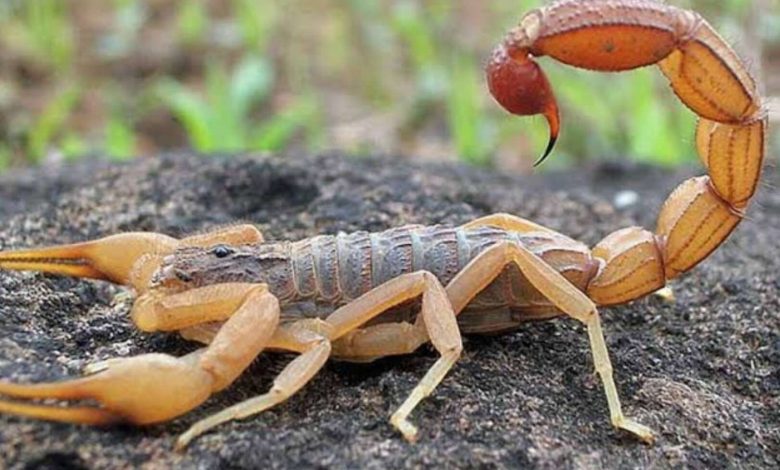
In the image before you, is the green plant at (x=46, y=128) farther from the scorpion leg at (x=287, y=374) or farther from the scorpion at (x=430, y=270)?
the scorpion leg at (x=287, y=374)

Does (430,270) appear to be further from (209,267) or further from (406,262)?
(209,267)

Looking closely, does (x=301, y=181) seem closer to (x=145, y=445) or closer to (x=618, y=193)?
(x=618, y=193)

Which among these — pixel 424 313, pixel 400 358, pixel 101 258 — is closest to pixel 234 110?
pixel 101 258

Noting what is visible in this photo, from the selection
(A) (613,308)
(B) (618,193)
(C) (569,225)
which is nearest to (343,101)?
(B) (618,193)

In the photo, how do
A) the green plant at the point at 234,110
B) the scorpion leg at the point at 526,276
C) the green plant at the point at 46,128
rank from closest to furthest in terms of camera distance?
the scorpion leg at the point at 526,276, the green plant at the point at 46,128, the green plant at the point at 234,110

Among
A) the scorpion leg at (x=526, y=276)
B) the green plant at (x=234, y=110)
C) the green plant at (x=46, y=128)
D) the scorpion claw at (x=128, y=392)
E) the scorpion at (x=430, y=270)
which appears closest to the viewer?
the scorpion claw at (x=128, y=392)

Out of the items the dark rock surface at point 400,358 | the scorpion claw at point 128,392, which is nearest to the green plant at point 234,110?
the dark rock surface at point 400,358

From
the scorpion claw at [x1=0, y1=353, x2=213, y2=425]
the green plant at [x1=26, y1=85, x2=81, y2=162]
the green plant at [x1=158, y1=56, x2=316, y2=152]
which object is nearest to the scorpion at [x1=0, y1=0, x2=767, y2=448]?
the scorpion claw at [x1=0, y1=353, x2=213, y2=425]

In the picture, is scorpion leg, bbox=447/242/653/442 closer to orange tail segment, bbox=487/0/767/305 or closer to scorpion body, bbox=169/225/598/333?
scorpion body, bbox=169/225/598/333
